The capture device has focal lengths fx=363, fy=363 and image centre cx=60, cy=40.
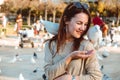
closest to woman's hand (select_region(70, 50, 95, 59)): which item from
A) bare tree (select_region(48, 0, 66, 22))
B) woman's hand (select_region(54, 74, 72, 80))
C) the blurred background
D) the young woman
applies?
→ the young woman

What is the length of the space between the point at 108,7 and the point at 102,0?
2.49m

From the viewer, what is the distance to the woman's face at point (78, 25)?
2209 mm

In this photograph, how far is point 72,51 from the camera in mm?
2225

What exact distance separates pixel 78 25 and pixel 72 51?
0.54 ft

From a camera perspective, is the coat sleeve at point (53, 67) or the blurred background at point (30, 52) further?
the blurred background at point (30, 52)

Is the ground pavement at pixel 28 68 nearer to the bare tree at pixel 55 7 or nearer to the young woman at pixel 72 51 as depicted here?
the young woman at pixel 72 51

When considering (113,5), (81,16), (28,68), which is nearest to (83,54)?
(81,16)

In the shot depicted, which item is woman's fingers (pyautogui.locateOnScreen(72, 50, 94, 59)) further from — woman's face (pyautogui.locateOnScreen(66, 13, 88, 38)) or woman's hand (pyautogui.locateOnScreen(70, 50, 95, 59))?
woman's face (pyautogui.locateOnScreen(66, 13, 88, 38))

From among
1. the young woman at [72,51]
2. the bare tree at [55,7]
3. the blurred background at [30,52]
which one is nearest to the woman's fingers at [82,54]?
the young woman at [72,51]

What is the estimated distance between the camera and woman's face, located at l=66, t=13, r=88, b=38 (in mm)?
2209

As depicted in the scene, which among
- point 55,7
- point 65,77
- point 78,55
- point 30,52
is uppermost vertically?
point 78,55

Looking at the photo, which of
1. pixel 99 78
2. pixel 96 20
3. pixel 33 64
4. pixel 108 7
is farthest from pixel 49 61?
pixel 108 7

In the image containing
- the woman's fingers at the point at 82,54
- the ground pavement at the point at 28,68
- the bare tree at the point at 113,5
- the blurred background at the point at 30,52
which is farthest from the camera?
the bare tree at the point at 113,5

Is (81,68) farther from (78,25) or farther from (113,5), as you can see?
(113,5)
